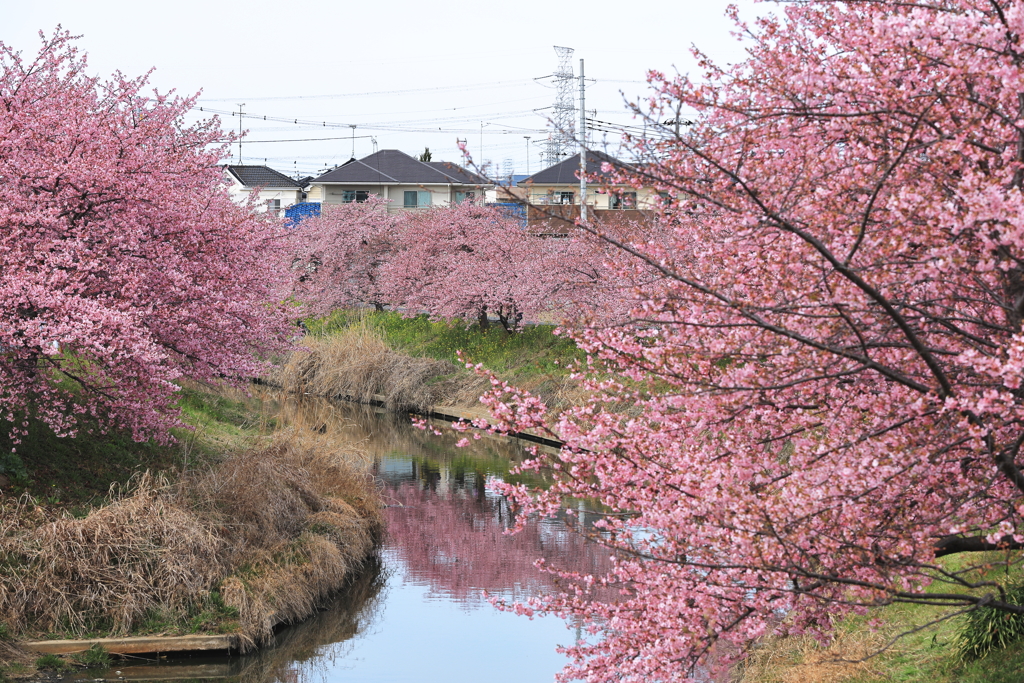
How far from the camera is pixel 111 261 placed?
12984 millimetres

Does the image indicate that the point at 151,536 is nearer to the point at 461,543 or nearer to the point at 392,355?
the point at 461,543

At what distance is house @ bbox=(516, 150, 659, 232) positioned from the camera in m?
5.35

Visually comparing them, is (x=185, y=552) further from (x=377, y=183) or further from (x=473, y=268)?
(x=377, y=183)

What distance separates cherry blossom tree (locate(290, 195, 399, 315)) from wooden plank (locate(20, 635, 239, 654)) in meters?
37.1

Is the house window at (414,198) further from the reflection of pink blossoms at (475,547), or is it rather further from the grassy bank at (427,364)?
the reflection of pink blossoms at (475,547)

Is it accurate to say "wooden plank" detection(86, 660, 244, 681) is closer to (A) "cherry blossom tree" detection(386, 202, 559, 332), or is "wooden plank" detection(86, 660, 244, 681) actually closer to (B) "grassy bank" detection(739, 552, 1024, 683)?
(B) "grassy bank" detection(739, 552, 1024, 683)

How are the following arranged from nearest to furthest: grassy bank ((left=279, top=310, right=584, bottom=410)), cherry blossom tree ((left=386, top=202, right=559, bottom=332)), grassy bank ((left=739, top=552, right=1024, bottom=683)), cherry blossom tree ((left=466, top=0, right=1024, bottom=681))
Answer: cherry blossom tree ((left=466, top=0, right=1024, bottom=681)) < grassy bank ((left=739, top=552, right=1024, bottom=683)) < grassy bank ((left=279, top=310, right=584, bottom=410)) < cherry blossom tree ((left=386, top=202, right=559, bottom=332))

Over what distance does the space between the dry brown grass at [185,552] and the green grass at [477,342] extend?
13.9m

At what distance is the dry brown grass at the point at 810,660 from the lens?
354 inches

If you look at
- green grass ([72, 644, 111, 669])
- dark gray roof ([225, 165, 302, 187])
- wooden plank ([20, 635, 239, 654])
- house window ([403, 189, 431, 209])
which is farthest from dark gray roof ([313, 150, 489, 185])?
green grass ([72, 644, 111, 669])

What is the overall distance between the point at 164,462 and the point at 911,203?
1300 centimetres

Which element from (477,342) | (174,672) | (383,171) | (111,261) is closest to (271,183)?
(383,171)

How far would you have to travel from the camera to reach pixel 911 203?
5.34 m

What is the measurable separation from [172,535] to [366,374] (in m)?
21.9
